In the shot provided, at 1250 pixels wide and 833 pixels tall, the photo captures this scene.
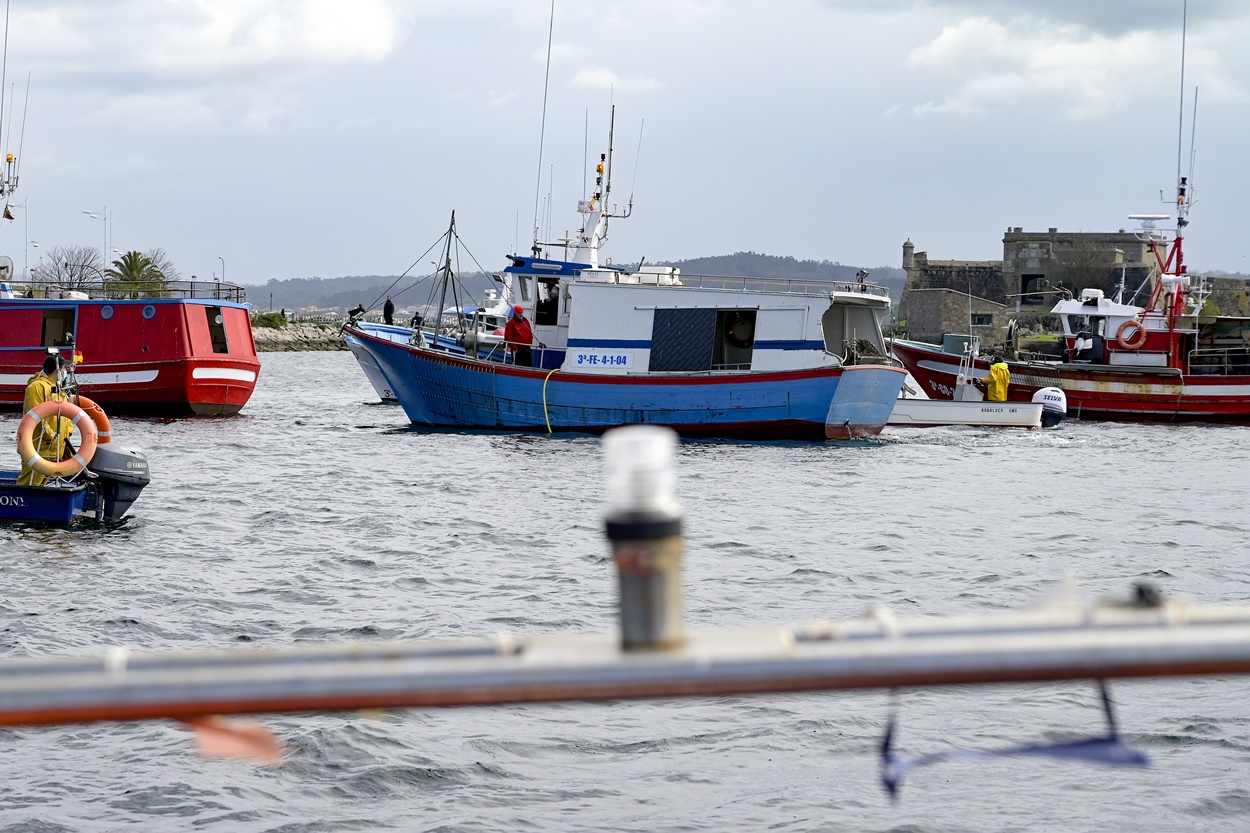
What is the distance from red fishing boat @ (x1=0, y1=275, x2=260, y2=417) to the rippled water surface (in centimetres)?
452

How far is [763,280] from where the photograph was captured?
86.9 feet

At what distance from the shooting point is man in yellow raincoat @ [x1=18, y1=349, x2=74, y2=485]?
48.3 feet

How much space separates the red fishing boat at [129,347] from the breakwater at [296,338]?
2669 inches

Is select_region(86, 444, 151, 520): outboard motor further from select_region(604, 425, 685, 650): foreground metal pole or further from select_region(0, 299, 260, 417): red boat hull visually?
select_region(0, 299, 260, 417): red boat hull

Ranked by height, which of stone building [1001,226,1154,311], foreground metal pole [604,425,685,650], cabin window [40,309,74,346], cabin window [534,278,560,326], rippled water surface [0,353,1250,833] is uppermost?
stone building [1001,226,1154,311]

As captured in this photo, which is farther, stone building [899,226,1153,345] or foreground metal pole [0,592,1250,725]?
stone building [899,226,1153,345]

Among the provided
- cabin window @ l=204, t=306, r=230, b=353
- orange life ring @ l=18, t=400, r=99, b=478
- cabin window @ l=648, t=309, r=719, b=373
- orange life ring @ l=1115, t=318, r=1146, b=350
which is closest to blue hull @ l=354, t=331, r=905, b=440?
cabin window @ l=648, t=309, r=719, b=373

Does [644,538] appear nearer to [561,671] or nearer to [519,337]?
[561,671]

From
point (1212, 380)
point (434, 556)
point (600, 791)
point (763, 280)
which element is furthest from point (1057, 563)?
point (1212, 380)

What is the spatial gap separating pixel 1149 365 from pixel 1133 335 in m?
0.94

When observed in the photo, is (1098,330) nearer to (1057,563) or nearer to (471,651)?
(1057,563)

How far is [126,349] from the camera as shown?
102 feet

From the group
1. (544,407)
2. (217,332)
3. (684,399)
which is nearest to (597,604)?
(684,399)

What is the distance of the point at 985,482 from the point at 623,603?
2109 cm
